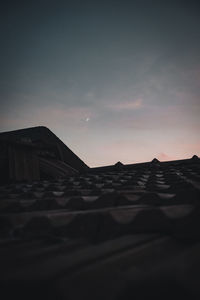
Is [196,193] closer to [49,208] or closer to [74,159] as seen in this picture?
[49,208]

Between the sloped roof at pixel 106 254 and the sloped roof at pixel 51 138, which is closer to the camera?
the sloped roof at pixel 106 254

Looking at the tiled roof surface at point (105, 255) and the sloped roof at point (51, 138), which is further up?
the sloped roof at point (51, 138)

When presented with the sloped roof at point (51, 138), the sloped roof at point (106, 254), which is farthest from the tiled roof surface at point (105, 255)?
the sloped roof at point (51, 138)

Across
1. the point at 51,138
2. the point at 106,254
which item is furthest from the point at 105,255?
the point at 51,138

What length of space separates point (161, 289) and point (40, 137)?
927 centimetres

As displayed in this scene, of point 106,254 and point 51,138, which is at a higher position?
point 51,138

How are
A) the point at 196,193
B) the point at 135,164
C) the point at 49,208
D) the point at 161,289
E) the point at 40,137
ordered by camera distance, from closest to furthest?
the point at 161,289 → the point at 196,193 → the point at 49,208 → the point at 135,164 → the point at 40,137

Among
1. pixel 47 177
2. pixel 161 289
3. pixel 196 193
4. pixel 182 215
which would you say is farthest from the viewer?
pixel 47 177

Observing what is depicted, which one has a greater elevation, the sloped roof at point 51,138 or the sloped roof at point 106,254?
the sloped roof at point 51,138

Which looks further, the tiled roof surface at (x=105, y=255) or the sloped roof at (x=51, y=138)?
the sloped roof at (x=51, y=138)

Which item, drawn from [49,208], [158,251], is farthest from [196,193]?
[49,208]

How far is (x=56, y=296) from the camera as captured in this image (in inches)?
24.6

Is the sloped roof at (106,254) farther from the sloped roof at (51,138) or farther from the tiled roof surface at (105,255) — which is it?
the sloped roof at (51,138)

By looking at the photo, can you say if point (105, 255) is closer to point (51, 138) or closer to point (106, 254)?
point (106, 254)
